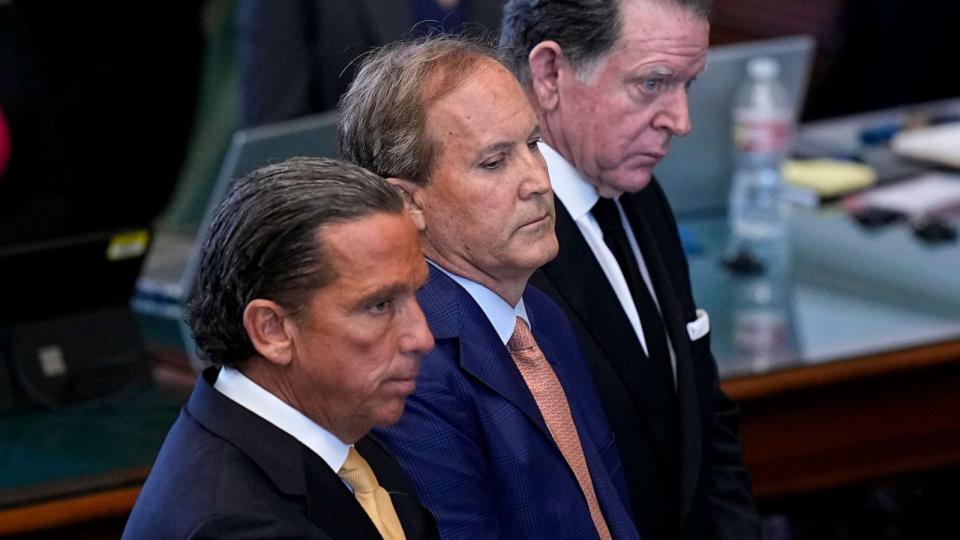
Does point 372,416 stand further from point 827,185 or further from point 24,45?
point 827,185

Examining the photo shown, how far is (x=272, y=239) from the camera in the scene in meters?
1.32

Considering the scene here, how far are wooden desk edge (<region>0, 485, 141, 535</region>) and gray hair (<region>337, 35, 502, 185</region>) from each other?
0.92m

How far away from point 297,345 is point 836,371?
1562mm

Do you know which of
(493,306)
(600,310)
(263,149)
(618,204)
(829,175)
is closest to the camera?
(493,306)

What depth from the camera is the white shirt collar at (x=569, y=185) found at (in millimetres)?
1992

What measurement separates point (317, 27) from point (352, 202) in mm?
1956

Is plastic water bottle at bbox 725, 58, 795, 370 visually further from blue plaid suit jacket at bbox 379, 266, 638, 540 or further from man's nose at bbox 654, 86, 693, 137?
blue plaid suit jacket at bbox 379, 266, 638, 540

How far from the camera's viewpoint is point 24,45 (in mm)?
2957

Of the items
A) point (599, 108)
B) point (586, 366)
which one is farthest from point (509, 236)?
point (599, 108)

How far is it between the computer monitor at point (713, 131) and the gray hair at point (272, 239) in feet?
6.36

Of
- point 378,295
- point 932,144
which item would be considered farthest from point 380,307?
point 932,144

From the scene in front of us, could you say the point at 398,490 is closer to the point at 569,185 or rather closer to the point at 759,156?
the point at 569,185

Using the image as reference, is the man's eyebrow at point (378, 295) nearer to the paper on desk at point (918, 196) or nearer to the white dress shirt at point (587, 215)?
the white dress shirt at point (587, 215)

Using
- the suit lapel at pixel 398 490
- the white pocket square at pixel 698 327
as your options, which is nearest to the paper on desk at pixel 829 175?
the white pocket square at pixel 698 327
